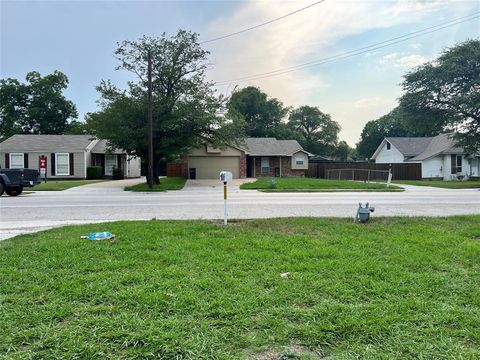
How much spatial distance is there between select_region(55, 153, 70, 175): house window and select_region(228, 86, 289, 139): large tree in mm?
30186

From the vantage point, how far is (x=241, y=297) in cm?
363

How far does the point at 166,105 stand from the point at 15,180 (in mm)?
9602

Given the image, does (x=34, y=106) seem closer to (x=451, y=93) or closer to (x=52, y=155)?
(x=52, y=155)

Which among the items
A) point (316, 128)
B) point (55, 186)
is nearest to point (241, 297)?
point (55, 186)

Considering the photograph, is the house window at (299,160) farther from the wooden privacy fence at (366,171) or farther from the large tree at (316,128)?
the large tree at (316,128)

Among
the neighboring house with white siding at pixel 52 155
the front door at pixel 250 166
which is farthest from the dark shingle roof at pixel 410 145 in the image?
the neighboring house with white siding at pixel 52 155

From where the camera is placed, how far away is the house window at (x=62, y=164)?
3328 cm

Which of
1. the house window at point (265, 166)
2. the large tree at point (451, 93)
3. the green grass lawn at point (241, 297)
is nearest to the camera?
the green grass lawn at point (241, 297)

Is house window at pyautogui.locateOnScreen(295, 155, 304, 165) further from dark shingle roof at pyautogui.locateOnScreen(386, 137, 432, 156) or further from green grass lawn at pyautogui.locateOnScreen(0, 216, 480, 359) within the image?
green grass lawn at pyautogui.locateOnScreen(0, 216, 480, 359)

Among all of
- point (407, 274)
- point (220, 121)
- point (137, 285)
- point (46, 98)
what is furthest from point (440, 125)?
point (46, 98)

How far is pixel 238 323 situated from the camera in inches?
123

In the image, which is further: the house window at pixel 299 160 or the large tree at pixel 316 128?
the large tree at pixel 316 128

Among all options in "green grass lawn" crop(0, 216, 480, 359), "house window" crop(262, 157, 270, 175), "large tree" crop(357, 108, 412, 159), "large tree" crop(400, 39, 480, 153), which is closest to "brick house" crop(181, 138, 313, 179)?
"house window" crop(262, 157, 270, 175)

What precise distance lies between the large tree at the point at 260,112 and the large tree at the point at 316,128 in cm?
443
